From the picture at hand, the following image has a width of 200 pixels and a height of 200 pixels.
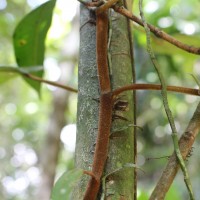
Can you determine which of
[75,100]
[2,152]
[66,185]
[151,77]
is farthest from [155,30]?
[2,152]

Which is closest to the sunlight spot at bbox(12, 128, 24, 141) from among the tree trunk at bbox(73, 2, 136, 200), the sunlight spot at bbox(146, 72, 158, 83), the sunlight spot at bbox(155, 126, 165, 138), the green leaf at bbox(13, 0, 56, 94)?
the sunlight spot at bbox(155, 126, 165, 138)

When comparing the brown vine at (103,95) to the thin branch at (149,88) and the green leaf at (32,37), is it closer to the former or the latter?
the thin branch at (149,88)

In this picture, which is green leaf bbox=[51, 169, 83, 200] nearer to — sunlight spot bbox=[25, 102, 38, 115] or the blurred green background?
the blurred green background

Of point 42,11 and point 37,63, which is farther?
point 37,63

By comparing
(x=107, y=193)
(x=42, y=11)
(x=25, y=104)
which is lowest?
(x=107, y=193)

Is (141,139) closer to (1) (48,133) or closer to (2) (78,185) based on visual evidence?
(1) (48,133)

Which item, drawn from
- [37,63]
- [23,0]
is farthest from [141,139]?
[37,63]

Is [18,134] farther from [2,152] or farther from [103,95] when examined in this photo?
[103,95]
